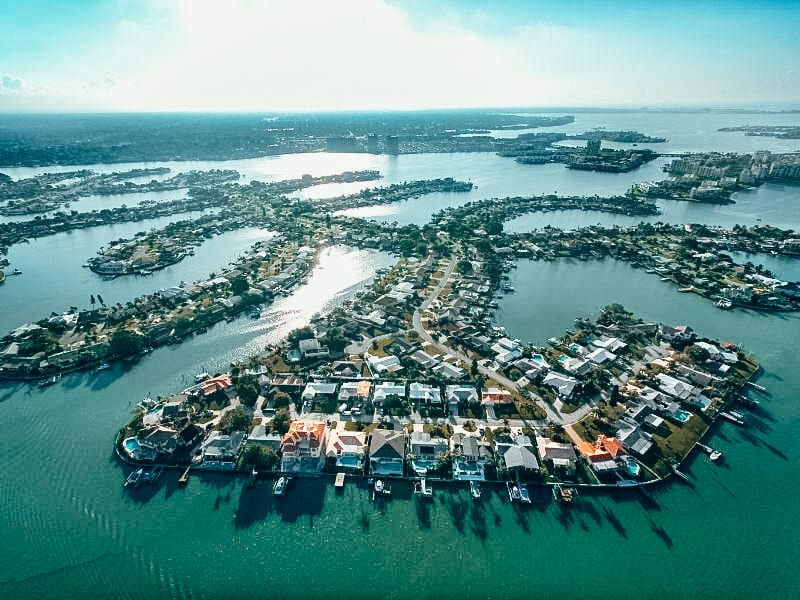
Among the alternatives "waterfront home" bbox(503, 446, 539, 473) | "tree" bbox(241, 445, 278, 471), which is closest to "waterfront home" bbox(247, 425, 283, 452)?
"tree" bbox(241, 445, 278, 471)

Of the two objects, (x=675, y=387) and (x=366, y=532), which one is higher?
(x=675, y=387)

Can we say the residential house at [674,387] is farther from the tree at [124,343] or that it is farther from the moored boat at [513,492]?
the tree at [124,343]

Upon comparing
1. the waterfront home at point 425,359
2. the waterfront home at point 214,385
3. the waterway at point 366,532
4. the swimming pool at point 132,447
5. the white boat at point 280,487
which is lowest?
the waterway at point 366,532

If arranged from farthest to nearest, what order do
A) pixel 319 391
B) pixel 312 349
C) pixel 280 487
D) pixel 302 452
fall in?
1. pixel 312 349
2. pixel 319 391
3. pixel 302 452
4. pixel 280 487

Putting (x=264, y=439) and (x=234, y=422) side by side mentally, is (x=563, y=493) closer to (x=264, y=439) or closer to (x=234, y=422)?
(x=264, y=439)

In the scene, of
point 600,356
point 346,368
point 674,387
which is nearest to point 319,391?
point 346,368

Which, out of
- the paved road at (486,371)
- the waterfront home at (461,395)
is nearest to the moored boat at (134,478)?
the waterfront home at (461,395)

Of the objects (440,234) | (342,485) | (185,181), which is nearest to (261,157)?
(185,181)
